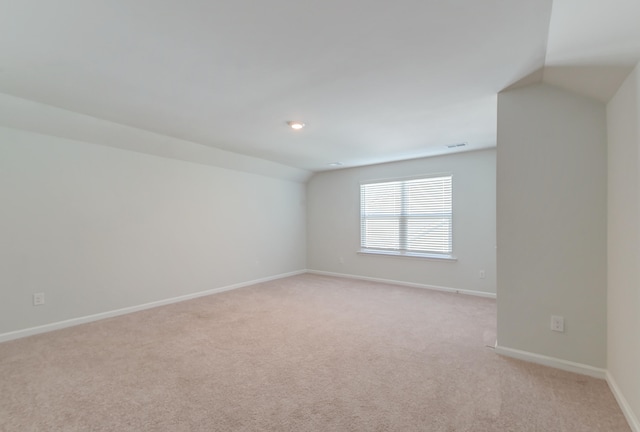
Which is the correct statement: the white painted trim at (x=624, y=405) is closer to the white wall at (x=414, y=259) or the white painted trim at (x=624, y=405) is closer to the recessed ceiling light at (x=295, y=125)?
the white wall at (x=414, y=259)

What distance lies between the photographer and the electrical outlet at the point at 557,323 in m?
2.25

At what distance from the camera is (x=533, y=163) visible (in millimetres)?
2355

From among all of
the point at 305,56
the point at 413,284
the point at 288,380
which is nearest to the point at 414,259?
the point at 413,284

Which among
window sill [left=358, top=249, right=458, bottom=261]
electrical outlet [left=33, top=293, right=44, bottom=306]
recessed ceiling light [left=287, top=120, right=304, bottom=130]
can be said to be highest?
recessed ceiling light [left=287, top=120, right=304, bottom=130]

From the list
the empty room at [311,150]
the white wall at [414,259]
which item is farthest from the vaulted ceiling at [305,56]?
the white wall at [414,259]

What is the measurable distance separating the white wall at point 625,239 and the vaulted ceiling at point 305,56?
0.78 ft

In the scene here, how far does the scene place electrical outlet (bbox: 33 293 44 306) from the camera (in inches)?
118

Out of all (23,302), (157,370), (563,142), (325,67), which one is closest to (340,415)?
(157,370)

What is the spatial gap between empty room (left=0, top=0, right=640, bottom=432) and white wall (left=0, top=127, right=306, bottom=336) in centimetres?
2

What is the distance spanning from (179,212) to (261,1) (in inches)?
138

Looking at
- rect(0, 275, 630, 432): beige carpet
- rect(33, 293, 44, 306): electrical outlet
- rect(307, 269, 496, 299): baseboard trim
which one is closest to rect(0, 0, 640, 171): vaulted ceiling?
rect(33, 293, 44, 306): electrical outlet

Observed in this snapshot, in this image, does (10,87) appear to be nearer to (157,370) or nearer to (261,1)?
(261,1)

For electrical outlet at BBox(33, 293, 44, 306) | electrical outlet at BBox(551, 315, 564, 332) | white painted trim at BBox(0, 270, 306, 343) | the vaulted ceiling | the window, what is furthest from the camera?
the window

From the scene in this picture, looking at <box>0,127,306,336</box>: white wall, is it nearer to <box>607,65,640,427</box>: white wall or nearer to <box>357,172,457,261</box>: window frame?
<box>357,172,457,261</box>: window frame
